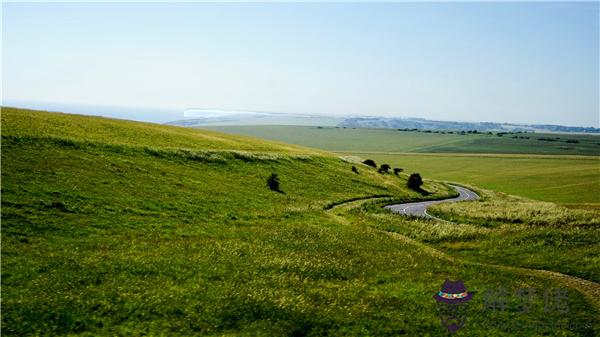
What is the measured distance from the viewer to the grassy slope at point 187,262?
2092cm

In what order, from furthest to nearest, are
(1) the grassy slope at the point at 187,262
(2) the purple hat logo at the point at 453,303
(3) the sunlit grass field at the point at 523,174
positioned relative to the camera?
(3) the sunlit grass field at the point at 523,174 < (2) the purple hat logo at the point at 453,303 < (1) the grassy slope at the point at 187,262

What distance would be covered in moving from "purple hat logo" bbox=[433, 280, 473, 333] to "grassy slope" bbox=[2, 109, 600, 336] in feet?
2.26

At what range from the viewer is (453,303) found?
2566cm

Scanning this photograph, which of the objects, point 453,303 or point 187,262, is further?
point 187,262

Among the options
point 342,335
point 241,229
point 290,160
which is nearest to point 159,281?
point 342,335

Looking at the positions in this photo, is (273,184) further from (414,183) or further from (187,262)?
(414,183)

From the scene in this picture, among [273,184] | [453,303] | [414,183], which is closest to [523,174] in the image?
[414,183]

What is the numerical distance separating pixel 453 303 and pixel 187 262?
1656 cm

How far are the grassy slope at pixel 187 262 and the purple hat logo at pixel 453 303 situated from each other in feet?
2.26

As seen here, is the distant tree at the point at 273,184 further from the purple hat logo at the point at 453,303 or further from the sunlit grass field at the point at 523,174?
the sunlit grass field at the point at 523,174

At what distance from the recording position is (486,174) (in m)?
132

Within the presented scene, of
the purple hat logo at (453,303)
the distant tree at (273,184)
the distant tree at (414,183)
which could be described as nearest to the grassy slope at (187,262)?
the purple hat logo at (453,303)

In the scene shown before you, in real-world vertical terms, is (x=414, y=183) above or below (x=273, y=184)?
below

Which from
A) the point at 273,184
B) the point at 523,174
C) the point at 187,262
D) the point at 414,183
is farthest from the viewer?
the point at 523,174
